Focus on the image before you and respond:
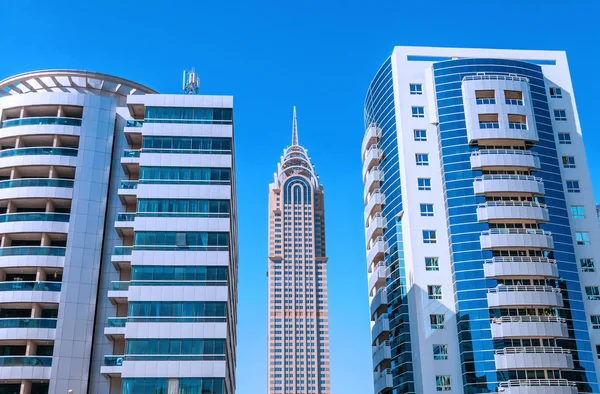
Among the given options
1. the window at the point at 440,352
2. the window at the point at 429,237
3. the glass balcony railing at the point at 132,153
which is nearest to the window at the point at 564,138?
the window at the point at 429,237

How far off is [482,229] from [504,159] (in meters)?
7.80

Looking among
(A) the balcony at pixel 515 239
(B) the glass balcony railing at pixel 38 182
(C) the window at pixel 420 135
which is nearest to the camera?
(B) the glass balcony railing at pixel 38 182

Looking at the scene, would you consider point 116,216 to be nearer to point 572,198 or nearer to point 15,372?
point 15,372

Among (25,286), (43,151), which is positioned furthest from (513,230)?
(25,286)

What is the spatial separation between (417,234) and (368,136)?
1716 centimetres

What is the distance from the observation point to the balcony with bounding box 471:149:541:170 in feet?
233

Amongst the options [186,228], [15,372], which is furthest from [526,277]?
[15,372]

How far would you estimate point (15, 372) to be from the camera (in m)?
55.2

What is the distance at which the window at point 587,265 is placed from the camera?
6975cm

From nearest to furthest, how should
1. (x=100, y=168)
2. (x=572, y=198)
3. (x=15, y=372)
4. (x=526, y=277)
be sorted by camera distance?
(x=15, y=372) < (x=100, y=168) < (x=526, y=277) < (x=572, y=198)

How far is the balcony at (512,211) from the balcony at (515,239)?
130 centimetres

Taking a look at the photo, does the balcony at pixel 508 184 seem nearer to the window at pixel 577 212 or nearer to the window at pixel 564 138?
the window at pixel 577 212

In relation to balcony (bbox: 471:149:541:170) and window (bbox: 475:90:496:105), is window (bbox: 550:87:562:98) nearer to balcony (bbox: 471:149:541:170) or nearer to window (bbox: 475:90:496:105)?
window (bbox: 475:90:496:105)

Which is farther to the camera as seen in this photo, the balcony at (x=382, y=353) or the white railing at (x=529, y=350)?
the balcony at (x=382, y=353)
